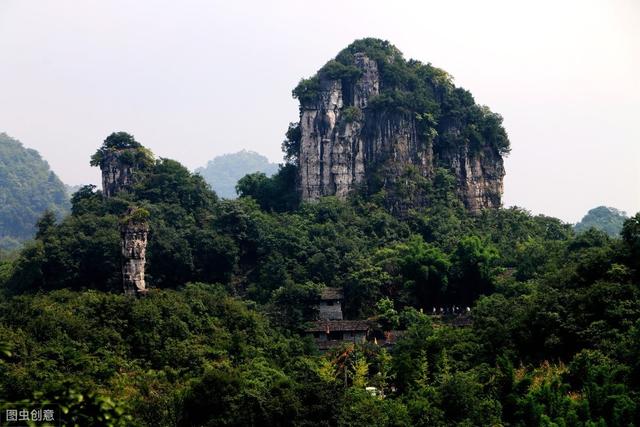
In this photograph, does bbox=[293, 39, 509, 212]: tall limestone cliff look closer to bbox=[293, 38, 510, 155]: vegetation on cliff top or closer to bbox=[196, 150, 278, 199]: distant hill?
bbox=[293, 38, 510, 155]: vegetation on cliff top

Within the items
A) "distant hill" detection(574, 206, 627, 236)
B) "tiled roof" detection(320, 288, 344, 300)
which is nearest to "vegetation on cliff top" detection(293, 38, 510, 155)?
"tiled roof" detection(320, 288, 344, 300)

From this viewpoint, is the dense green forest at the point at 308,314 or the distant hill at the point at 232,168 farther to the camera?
the distant hill at the point at 232,168

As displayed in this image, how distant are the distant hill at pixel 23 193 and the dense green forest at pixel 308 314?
192ft

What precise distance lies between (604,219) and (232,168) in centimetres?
9825

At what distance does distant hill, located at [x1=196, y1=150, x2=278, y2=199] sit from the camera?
16600 cm

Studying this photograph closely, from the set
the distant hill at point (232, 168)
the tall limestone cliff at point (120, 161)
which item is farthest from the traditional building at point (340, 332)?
the distant hill at point (232, 168)

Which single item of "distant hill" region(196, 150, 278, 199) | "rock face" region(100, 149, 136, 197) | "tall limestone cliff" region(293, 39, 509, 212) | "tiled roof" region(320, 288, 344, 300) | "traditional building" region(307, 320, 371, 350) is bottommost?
"traditional building" region(307, 320, 371, 350)

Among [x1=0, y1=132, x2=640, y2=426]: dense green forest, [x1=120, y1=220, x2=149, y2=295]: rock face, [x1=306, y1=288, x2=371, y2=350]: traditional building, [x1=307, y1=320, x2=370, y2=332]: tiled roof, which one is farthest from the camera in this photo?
[x1=307, y1=320, x2=370, y2=332]: tiled roof

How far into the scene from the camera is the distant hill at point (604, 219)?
277 feet

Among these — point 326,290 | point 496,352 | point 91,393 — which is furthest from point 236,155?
point 91,393

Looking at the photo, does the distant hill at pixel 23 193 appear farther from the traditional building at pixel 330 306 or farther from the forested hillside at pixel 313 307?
the traditional building at pixel 330 306

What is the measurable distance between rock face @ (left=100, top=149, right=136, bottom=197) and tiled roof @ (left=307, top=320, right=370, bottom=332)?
13984 millimetres

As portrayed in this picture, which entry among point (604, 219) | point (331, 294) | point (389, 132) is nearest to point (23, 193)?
point (604, 219)

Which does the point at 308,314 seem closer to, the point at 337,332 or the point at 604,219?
the point at 337,332
